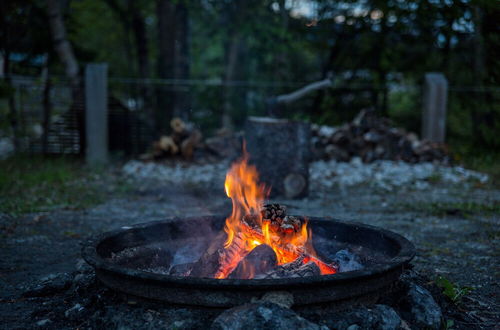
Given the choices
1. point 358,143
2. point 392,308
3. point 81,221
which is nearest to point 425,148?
point 358,143

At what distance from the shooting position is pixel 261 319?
240 cm

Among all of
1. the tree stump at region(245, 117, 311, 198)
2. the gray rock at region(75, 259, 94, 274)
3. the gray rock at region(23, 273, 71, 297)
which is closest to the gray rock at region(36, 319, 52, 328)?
the gray rock at region(23, 273, 71, 297)

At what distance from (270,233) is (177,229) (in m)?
0.82

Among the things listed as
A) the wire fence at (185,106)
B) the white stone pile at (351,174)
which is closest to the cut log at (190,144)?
the white stone pile at (351,174)

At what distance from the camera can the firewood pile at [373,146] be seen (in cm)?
1009

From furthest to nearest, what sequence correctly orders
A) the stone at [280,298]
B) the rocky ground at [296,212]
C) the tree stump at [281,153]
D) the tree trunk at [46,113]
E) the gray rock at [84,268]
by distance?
the tree trunk at [46,113], the tree stump at [281,153], the gray rock at [84,268], the rocky ground at [296,212], the stone at [280,298]

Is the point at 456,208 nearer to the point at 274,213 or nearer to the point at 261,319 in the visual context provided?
the point at 274,213

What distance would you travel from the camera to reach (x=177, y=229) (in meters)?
3.77

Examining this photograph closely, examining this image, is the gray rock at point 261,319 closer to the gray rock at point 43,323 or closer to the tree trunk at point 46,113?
the gray rock at point 43,323

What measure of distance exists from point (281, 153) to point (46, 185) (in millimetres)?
3580

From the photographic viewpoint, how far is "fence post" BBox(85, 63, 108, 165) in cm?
966

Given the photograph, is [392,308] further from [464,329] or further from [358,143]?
[358,143]

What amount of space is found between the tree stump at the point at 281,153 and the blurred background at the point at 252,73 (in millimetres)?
2464

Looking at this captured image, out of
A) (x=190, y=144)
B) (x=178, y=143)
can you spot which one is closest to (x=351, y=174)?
(x=190, y=144)
